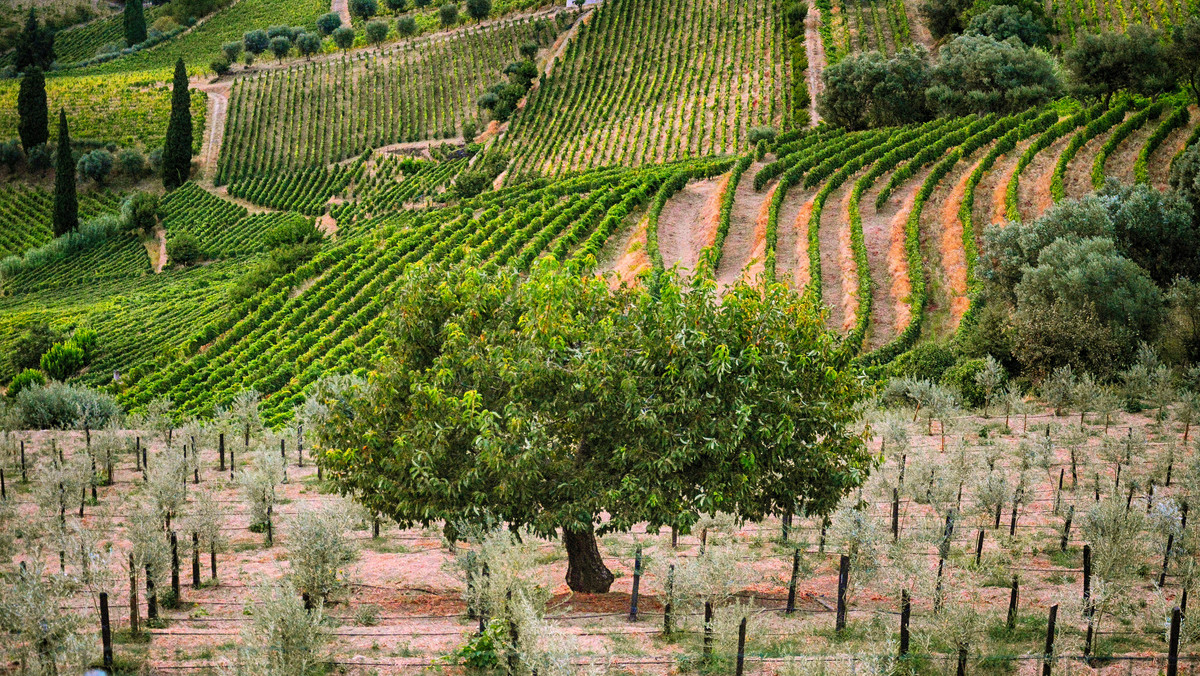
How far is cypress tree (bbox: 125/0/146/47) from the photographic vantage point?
135375 millimetres

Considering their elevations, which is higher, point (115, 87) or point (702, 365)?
point (115, 87)

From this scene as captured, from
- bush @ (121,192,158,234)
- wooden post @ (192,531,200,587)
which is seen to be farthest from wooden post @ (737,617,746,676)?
bush @ (121,192,158,234)

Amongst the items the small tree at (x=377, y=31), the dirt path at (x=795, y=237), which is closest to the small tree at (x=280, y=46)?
the small tree at (x=377, y=31)

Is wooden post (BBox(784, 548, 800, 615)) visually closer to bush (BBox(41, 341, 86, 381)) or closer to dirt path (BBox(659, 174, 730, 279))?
dirt path (BBox(659, 174, 730, 279))

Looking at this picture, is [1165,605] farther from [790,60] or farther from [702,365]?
[790,60]

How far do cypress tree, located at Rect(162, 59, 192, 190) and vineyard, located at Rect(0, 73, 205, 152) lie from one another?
4.94m

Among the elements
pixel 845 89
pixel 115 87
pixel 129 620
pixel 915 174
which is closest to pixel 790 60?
pixel 845 89

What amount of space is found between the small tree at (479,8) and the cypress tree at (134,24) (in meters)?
48.6

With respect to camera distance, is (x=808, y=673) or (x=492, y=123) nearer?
(x=808, y=673)

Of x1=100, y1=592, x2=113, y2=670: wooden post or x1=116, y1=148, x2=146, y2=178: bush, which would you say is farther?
x1=116, y1=148, x2=146, y2=178: bush

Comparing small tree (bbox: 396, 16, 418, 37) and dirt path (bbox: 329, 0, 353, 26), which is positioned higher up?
dirt path (bbox: 329, 0, 353, 26)

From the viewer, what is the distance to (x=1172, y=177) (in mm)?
41344

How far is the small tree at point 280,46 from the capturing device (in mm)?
117531

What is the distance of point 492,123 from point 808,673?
8784 centimetres
